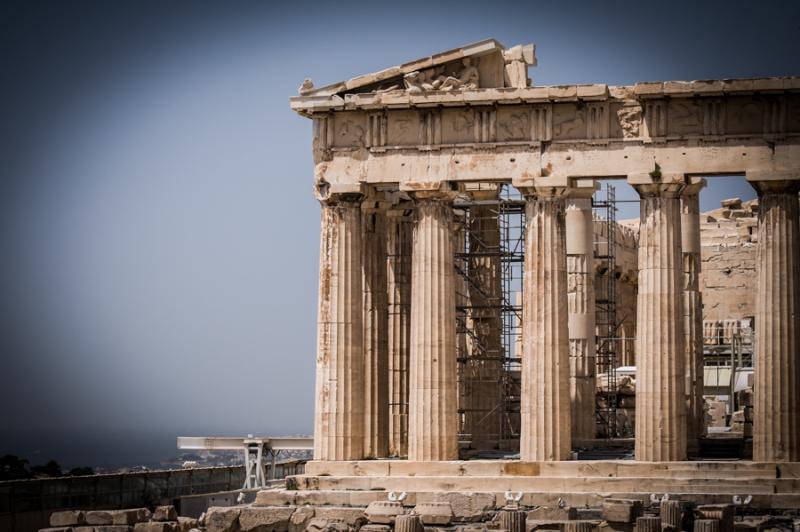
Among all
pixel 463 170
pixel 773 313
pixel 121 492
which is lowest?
pixel 121 492

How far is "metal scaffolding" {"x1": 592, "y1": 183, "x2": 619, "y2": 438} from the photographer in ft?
235

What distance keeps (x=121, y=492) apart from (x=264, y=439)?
8698 mm

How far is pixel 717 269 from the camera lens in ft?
276

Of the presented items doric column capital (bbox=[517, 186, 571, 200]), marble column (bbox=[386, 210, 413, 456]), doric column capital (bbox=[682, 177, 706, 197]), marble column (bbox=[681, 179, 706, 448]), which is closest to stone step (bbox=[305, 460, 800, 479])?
marble column (bbox=[681, 179, 706, 448])

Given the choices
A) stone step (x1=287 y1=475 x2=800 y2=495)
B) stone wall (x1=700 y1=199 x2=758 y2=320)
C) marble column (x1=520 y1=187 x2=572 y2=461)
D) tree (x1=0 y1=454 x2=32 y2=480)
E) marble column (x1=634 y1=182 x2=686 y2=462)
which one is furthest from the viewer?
stone wall (x1=700 y1=199 x2=758 y2=320)

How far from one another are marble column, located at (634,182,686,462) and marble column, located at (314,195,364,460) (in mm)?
8657

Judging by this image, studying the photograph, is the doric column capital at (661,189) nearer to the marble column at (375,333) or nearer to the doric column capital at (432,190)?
the doric column capital at (432,190)

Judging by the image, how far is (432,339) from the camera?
57.2 meters

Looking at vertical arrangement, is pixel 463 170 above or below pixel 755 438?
above

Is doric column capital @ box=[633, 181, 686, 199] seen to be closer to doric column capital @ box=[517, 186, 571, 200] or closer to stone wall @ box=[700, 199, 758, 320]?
doric column capital @ box=[517, 186, 571, 200]

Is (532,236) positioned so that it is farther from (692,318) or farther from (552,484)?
(692,318)

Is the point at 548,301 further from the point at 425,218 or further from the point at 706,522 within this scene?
the point at 706,522

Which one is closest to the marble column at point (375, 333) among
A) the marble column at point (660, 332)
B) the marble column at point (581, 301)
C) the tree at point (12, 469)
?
the marble column at point (581, 301)

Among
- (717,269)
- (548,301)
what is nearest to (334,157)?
(548,301)
